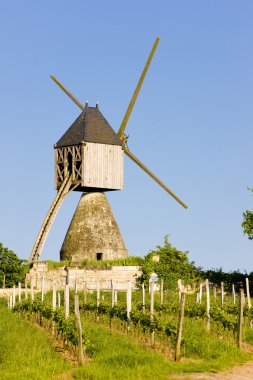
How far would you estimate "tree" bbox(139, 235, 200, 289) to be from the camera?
44.6 meters

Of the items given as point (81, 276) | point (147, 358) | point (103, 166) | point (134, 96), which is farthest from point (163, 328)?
point (134, 96)

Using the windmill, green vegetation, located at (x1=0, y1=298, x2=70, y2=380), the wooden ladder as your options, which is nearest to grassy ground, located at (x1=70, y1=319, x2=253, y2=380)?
green vegetation, located at (x1=0, y1=298, x2=70, y2=380)

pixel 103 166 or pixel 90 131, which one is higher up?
pixel 90 131

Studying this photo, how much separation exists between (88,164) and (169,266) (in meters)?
7.75

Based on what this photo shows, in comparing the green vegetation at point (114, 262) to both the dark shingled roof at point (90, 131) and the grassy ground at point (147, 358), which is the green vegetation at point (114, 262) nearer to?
the dark shingled roof at point (90, 131)

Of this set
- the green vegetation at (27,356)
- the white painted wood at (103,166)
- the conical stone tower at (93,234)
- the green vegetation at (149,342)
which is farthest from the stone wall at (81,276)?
the green vegetation at (27,356)

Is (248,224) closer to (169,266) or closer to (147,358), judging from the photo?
(169,266)

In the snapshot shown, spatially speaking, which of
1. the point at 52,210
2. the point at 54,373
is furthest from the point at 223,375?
the point at 52,210

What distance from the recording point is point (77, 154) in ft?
151

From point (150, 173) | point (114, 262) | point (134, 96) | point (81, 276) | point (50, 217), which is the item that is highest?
point (134, 96)

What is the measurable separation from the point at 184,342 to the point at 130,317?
392 centimetres

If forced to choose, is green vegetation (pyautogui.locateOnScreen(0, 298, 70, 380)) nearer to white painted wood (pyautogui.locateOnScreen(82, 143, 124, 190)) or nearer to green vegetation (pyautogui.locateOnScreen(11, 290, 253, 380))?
green vegetation (pyautogui.locateOnScreen(11, 290, 253, 380))

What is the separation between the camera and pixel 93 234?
1813 inches

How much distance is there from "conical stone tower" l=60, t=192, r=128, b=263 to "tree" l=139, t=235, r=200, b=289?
246cm
